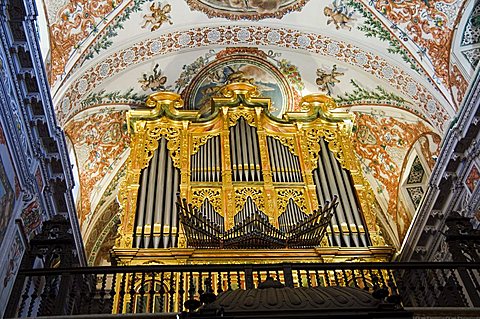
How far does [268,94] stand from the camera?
11.8 metres

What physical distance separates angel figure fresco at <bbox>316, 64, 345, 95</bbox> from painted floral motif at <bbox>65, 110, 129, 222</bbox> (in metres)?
4.00

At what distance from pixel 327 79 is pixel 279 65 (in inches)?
39.8

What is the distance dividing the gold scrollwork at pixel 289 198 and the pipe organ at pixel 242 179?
2cm

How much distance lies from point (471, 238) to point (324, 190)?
3.28 meters

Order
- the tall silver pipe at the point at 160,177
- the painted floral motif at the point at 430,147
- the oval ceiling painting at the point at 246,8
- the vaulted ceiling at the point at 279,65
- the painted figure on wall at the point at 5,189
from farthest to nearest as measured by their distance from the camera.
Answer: the oval ceiling painting at the point at 246,8, the painted floral motif at the point at 430,147, the vaulted ceiling at the point at 279,65, the tall silver pipe at the point at 160,177, the painted figure on wall at the point at 5,189

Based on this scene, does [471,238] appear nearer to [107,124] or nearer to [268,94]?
[268,94]

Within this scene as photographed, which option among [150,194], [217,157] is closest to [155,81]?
[217,157]

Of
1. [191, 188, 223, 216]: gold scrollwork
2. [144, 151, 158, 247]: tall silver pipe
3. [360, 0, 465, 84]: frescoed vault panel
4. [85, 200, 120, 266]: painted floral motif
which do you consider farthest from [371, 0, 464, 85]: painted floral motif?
[85, 200, 120, 266]: painted floral motif

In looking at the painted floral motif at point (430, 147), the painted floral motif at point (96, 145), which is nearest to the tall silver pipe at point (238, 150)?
the painted floral motif at point (96, 145)

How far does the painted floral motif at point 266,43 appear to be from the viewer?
9.63m

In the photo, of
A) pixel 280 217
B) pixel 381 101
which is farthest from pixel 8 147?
pixel 381 101

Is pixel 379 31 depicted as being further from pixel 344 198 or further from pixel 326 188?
pixel 344 198

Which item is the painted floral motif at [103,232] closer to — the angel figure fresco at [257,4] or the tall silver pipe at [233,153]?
the tall silver pipe at [233,153]

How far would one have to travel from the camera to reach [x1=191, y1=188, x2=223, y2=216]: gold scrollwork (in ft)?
28.5
